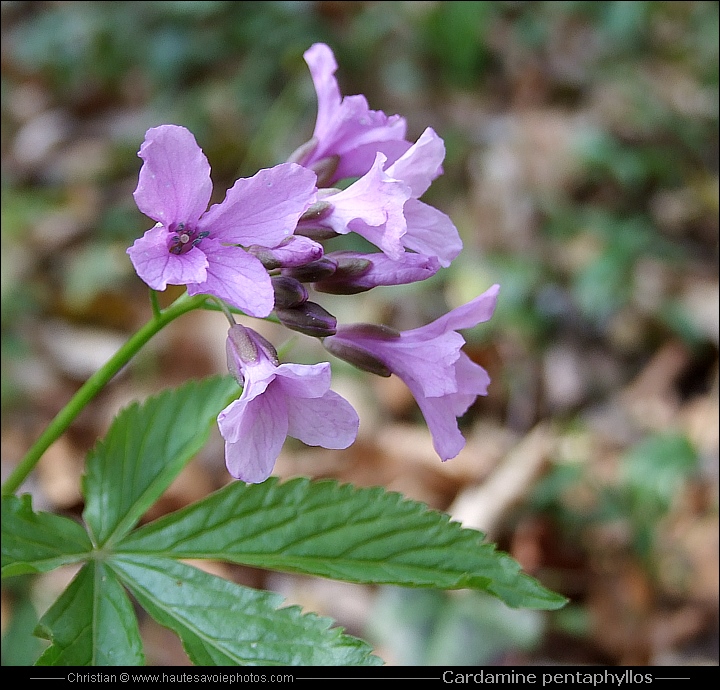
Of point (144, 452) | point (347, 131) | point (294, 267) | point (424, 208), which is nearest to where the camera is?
point (294, 267)

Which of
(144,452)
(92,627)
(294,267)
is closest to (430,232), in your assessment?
(294,267)

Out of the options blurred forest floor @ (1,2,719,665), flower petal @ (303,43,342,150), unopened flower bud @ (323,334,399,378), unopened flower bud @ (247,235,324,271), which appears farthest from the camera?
blurred forest floor @ (1,2,719,665)

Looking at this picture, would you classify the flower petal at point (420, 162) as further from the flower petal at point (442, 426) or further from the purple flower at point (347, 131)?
the flower petal at point (442, 426)

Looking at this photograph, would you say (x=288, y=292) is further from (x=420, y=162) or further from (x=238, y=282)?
(x=420, y=162)

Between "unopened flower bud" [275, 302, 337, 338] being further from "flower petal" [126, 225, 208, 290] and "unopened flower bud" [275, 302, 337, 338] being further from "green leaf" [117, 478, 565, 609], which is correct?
"green leaf" [117, 478, 565, 609]

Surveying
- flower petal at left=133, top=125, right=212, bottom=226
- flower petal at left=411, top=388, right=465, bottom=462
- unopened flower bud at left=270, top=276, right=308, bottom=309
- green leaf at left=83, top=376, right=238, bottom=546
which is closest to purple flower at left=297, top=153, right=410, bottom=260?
unopened flower bud at left=270, top=276, right=308, bottom=309

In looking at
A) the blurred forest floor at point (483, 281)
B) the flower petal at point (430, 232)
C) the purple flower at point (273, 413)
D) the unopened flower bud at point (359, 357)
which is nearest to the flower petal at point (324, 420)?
the purple flower at point (273, 413)

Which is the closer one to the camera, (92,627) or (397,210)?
(397,210)

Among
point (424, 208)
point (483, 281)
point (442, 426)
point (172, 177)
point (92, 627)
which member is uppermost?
point (172, 177)
